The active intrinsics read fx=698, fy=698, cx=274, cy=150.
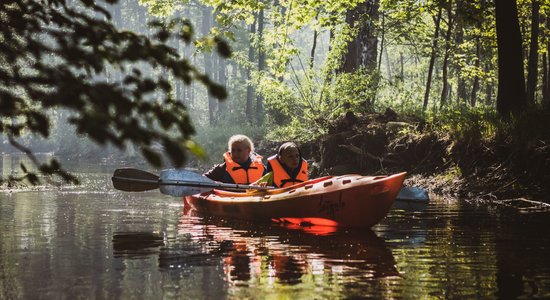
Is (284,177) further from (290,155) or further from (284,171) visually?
(290,155)

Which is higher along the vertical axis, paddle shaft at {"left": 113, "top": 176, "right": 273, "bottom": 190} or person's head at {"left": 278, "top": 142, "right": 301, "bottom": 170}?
person's head at {"left": 278, "top": 142, "right": 301, "bottom": 170}

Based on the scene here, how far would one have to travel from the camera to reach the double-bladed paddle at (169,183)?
1064 centimetres

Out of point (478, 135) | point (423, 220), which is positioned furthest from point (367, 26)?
point (423, 220)

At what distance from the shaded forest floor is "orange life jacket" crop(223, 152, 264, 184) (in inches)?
156

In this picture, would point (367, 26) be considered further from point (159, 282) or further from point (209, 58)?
point (209, 58)

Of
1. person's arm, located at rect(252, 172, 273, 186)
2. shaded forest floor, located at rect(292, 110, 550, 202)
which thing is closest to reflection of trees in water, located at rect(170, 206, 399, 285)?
person's arm, located at rect(252, 172, 273, 186)

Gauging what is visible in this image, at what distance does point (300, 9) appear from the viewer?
1585 cm

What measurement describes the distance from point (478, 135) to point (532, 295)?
860 centimetres

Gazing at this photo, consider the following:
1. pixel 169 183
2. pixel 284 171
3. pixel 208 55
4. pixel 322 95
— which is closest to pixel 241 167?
pixel 284 171

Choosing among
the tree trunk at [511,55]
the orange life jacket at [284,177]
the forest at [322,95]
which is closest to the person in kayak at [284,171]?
the orange life jacket at [284,177]

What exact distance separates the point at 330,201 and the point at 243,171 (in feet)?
8.80

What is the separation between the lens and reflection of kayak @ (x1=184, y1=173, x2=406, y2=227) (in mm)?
8727

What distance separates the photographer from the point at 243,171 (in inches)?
451

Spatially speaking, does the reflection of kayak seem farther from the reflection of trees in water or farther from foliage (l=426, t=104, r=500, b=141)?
foliage (l=426, t=104, r=500, b=141)
